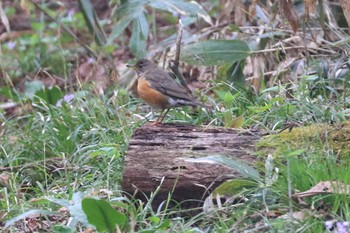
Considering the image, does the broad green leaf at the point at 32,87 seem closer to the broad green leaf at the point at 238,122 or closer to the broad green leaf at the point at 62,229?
the broad green leaf at the point at 238,122

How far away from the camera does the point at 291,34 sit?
21.9ft

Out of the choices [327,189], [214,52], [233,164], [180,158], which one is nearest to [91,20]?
[214,52]

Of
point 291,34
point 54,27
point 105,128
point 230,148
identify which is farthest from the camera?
point 54,27

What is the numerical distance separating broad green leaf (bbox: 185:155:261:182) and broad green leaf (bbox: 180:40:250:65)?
194cm

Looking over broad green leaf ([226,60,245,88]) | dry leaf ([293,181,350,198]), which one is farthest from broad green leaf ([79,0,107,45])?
dry leaf ([293,181,350,198])

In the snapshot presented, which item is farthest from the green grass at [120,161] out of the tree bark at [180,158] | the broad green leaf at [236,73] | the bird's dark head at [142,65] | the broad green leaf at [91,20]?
the broad green leaf at [91,20]

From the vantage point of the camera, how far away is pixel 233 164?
403 cm

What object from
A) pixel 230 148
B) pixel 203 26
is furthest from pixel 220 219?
pixel 203 26

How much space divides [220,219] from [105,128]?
1874mm

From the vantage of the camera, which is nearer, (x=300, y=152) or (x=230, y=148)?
(x=300, y=152)

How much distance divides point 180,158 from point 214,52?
1.94m

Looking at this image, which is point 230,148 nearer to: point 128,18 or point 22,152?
point 22,152

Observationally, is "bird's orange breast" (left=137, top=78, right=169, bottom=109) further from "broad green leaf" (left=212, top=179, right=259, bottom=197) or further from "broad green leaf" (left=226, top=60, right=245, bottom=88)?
"broad green leaf" (left=212, top=179, right=259, bottom=197)

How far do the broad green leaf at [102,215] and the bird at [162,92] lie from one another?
1482 millimetres
